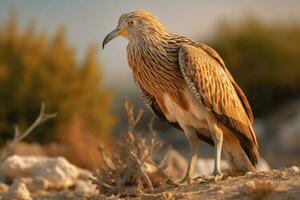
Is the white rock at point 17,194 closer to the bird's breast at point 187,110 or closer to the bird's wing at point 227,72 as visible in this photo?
the bird's breast at point 187,110

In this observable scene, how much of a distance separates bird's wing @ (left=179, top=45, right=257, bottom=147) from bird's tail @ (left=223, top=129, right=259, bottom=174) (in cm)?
14

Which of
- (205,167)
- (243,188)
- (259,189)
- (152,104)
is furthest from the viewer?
(205,167)

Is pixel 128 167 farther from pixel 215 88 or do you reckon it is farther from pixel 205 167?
pixel 205 167

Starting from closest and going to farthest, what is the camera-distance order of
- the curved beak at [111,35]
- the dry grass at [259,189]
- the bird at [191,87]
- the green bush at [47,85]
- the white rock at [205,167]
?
the dry grass at [259,189] → the bird at [191,87] → the curved beak at [111,35] → the white rock at [205,167] → the green bush at [47,85]

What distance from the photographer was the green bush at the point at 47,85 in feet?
69.1

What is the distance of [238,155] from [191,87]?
120 centimetres

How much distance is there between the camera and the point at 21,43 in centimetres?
2217

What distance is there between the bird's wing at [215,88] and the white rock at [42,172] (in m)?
4.05

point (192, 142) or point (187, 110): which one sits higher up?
point (187, 110)

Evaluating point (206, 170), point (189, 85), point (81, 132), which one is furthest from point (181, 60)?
point (81, 132)

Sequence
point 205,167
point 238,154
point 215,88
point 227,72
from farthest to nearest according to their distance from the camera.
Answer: point 205,167 < point 227,72 < point 238,154 < point 215,88

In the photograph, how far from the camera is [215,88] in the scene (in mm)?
9797

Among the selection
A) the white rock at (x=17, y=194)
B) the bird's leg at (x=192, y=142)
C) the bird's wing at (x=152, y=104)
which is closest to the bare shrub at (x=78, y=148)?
the white rock at (x=17, y=194)

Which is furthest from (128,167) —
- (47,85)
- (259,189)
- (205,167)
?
(47,85)
